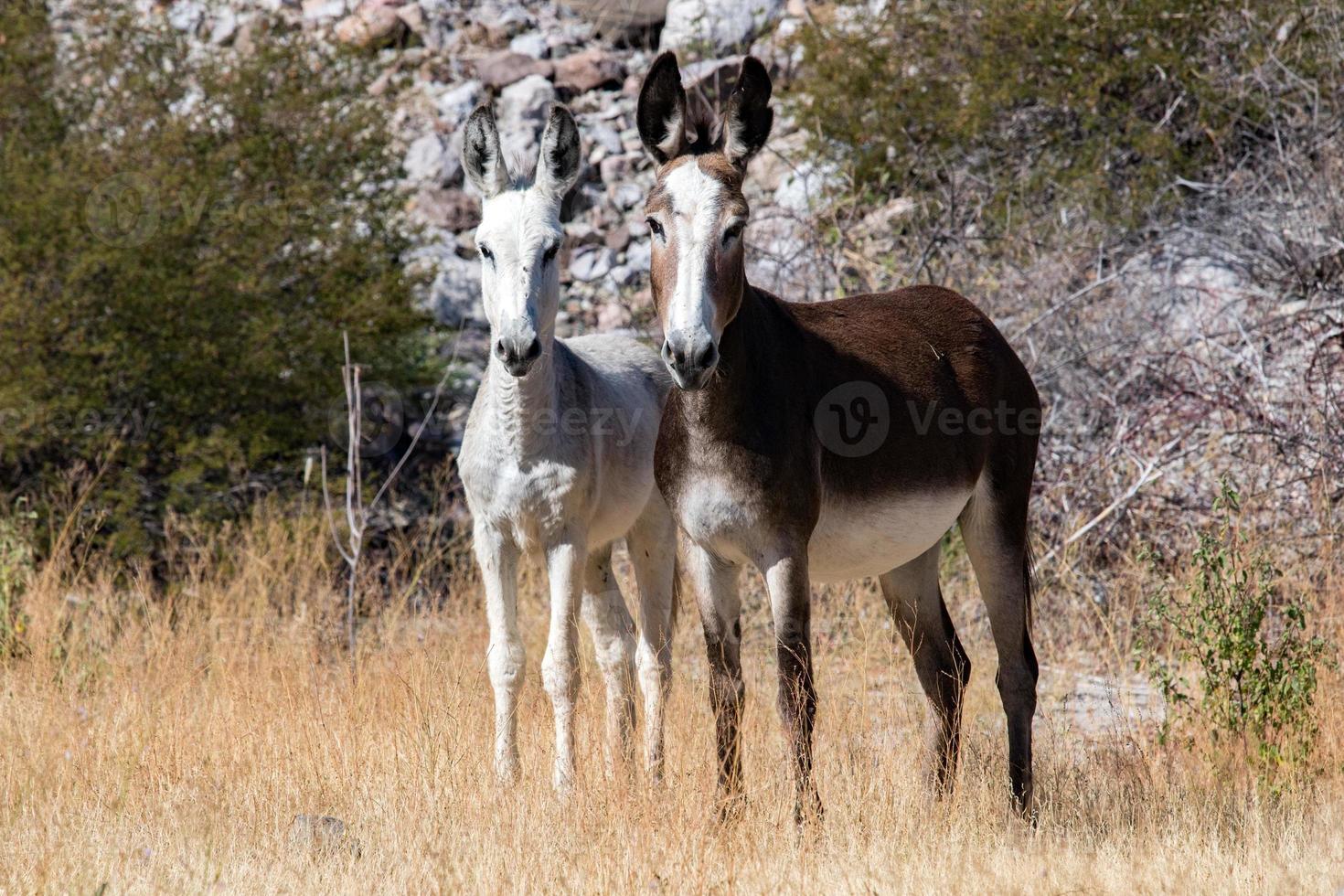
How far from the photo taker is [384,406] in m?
13.3

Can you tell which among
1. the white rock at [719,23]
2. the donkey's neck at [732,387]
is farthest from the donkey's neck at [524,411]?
the white rock at [719,23]

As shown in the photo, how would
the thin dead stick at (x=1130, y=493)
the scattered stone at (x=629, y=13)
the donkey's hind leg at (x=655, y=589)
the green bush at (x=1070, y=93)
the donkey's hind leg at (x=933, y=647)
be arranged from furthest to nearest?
the scattered stone at (x=629, y=13), the green bush at (x=1070, y=93), the thin dead stick at (x=1130, y=493), the donkey's hind leg at (x=655, y=589), the donkey's hind leg at (x=933, y=647)

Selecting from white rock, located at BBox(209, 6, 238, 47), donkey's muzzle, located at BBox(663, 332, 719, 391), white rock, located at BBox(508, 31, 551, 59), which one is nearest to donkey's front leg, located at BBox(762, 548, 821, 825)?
donkey's muzzle, located at BBox(663, 332, 719, 391)

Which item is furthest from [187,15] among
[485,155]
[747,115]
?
[747,115]

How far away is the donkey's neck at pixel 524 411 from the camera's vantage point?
5371mm

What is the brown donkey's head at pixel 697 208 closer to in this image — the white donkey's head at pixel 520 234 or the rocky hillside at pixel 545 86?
the white donkey's head at pixel 520 234

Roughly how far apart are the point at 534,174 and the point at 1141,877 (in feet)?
11.3

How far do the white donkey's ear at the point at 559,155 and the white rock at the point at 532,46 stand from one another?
46.5 feet

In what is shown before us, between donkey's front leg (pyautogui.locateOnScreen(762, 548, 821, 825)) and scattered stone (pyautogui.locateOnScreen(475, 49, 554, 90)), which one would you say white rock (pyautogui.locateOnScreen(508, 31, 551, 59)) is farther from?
donkey's front leg (pyautogui.locateOnScreen(762, 548, 821, 825))

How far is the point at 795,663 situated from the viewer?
4.39m

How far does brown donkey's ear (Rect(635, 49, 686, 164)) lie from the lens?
4520 millimetres

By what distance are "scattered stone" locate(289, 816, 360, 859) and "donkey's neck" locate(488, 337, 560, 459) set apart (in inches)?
59.8

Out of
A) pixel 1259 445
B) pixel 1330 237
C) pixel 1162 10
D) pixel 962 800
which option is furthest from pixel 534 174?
pixel 1162 10

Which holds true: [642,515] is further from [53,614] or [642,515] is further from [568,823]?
[53,614]
